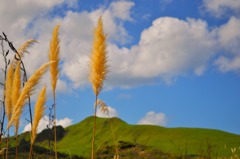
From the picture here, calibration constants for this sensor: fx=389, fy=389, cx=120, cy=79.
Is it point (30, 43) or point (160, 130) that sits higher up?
point (160, 130)

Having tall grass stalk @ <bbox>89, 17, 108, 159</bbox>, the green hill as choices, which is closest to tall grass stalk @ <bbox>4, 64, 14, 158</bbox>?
tall grass stalk @ <bbox>89, 17, 108, 159</bbox>

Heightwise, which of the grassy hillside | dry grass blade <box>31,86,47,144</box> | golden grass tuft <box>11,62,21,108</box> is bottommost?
dry grass blade <box>31,86,47,144</box>

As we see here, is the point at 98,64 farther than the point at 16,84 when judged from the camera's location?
No

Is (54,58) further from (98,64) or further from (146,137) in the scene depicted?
(146,137)

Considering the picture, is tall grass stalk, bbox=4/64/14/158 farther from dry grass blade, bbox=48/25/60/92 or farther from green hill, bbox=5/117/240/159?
green hill, bbox=5/117/240/159

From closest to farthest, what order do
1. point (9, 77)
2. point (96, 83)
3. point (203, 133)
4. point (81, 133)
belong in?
point (96, 83) → point (9, 77) → point (203, 133) → point (81, 133)

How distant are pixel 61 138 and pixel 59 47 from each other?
111367 millimetres

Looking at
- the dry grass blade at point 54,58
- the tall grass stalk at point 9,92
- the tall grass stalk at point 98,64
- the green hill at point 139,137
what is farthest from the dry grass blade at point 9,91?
the green hill at point 139,137

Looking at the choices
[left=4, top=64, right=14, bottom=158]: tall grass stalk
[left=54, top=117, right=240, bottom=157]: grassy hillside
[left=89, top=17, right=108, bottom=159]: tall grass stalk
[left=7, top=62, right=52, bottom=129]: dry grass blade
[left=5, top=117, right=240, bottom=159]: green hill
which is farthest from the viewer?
[left=54, top=117, right=240, bottom=157]: grassy hillside

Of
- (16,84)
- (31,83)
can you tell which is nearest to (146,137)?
(16,84)

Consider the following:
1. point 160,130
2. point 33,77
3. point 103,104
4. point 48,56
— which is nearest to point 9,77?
point 48,56

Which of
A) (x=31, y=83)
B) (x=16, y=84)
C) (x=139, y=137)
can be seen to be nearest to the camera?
(x=31, y=83)

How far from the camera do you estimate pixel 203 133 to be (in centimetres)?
8794

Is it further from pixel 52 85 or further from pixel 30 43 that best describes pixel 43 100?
pixel 30 43
